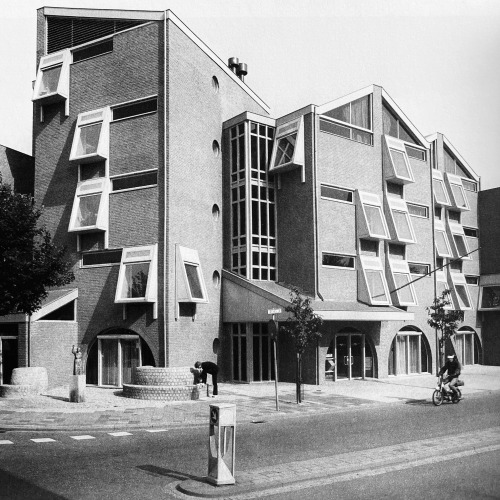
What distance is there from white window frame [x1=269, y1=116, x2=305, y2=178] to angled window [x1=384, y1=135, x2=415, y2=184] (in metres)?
5.78

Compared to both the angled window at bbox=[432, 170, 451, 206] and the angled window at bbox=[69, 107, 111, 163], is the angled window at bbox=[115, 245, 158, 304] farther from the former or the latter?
the angled window at bbox=[432, 170, 451, 206]

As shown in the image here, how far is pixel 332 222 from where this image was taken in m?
28.1

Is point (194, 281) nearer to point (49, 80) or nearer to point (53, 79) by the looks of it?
point (53, 79)

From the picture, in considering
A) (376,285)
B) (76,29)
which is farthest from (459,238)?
(76,29)

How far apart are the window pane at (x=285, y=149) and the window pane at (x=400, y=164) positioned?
6.24 metres

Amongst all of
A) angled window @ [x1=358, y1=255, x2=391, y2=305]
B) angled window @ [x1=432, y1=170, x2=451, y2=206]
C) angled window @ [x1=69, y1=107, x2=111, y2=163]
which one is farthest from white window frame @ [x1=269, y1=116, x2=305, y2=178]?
angled window @ [x1=432, y1=170, x2=451, y2=206]

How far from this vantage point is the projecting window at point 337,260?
2781cm

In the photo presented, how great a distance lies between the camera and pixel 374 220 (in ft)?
97.9

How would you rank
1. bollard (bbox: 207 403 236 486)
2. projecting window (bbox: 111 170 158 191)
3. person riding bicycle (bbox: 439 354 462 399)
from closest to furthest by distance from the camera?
bollard (bbox: 207 403 236 486) → person riding bicycle (bbox: 439 354 462 399) → projecting window (bbox: 111 170 158 191)

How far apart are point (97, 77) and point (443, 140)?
2101 centimetres

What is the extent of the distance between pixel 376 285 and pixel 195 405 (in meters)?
13.1

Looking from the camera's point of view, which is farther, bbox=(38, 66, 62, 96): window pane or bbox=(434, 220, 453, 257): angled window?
bbox=(434, 220, 453, 257): angled window

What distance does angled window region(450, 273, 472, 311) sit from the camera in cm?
3653

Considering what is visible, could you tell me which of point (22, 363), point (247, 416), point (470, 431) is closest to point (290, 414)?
point (247, 416)
